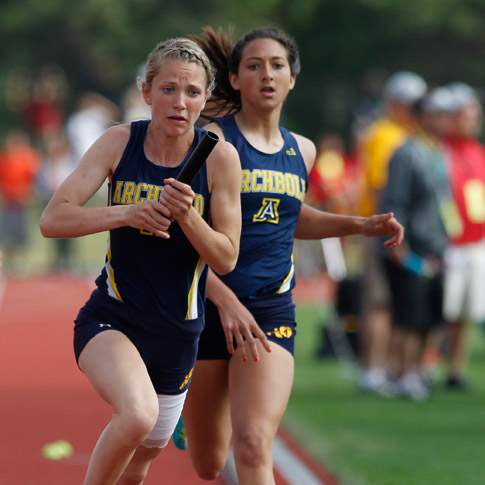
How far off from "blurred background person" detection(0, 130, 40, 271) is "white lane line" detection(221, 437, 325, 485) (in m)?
19.8

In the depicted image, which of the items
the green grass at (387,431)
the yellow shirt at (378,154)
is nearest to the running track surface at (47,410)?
the green grass at (387,431)

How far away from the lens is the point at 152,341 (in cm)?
614

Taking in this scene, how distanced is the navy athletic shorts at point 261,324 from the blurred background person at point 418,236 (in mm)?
5305

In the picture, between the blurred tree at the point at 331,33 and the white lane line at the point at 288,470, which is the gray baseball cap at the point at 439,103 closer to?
the white lane line at the point at 288,470

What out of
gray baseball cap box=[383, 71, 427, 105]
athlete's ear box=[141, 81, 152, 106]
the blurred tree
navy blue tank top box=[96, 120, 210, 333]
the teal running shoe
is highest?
the blurred tree

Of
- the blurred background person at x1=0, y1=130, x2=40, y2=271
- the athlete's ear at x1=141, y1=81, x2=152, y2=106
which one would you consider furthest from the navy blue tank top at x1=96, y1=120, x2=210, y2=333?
the blurred background person at x1=0, y1=130, x2=40, y2=271

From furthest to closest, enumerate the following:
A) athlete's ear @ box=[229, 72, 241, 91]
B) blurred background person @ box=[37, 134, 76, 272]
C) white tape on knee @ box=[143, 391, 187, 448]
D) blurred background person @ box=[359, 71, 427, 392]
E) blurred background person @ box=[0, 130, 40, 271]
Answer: blurred background person @ box=[0, 130, 40, 271] < blurred background person @ box=[37, 134, 76, 272] < blurred background person @ box=[359, 71, 427, 392] < athlete's ear @ box=[229, 72, 241, 91] < white tape on knee @ box=[143, 391, 187, 448]

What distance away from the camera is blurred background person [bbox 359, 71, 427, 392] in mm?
12695

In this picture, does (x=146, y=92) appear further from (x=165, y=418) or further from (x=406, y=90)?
(x=406, y=90)

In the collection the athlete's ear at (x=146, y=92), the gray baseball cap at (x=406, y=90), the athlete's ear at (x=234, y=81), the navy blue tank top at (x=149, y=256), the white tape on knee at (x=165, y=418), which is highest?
the gray baseball cap at (x=406, y=90)

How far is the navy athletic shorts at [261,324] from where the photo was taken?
6.77 m

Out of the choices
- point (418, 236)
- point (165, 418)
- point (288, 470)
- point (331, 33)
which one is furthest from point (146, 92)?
point (331, 33)

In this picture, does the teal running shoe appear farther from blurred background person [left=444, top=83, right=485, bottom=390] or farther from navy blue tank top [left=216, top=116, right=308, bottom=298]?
blurred background person [left=444, top=83, right=485, bottom=390]

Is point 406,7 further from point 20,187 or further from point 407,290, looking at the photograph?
point 407,290
